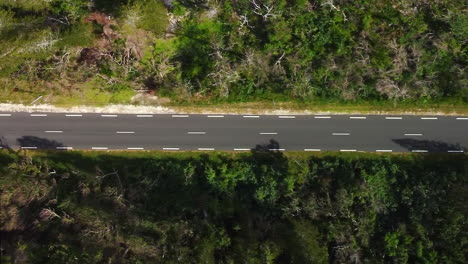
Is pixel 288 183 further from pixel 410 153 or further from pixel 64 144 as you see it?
pixel 64 144

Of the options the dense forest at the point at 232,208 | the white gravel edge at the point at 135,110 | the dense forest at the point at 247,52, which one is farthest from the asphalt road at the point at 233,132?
the dense forest at the point at 247,52

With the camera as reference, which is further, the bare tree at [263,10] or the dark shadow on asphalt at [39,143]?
the dark shadow on asphalt at [39,143]

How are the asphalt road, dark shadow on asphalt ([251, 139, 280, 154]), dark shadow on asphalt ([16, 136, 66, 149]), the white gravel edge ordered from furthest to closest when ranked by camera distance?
dark shadow on asphalt ([16, 136, 66, 149]) → the white gravel edge → dark shadow on asphalt ([251, 139, 280, 154]) → the asphalt road

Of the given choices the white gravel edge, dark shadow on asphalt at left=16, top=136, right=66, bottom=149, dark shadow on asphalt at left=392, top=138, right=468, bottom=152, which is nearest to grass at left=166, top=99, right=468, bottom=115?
the white gravel edge

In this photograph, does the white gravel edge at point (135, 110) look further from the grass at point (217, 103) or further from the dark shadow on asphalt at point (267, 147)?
the dark shadow on asphalt at point (267, 147)

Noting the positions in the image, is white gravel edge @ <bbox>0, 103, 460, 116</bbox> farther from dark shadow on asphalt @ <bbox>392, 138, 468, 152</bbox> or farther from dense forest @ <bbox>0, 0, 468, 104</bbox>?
dark shadow on asphalt @ <bbox>392, 138, 468, 152</bbox>

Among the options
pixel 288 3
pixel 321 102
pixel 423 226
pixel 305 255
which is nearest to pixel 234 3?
pixel 288 3

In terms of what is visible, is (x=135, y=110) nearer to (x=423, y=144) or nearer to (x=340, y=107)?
(x=340, y=107)
